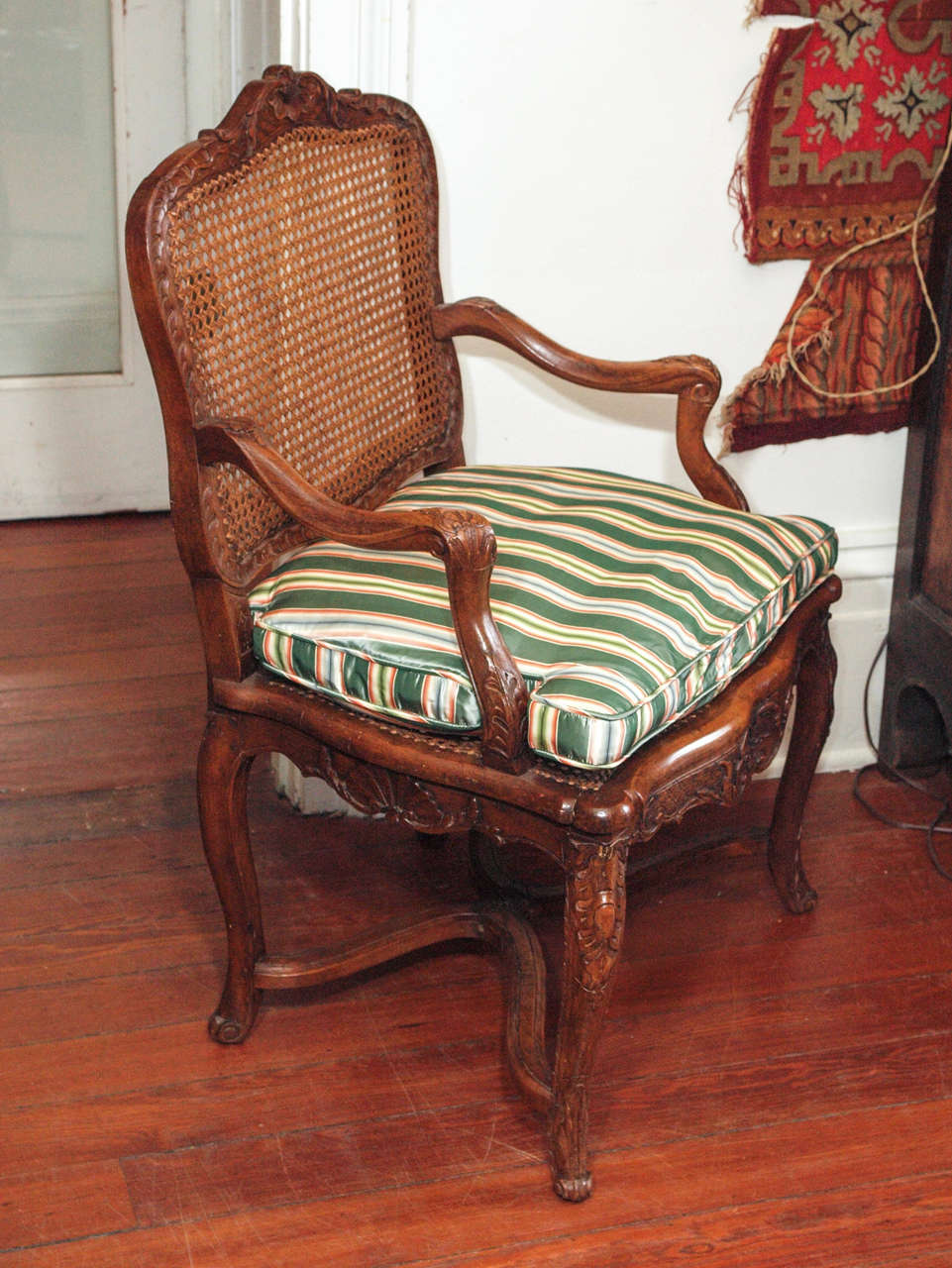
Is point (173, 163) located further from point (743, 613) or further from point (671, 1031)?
point (671, 1031)

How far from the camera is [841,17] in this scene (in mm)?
1954

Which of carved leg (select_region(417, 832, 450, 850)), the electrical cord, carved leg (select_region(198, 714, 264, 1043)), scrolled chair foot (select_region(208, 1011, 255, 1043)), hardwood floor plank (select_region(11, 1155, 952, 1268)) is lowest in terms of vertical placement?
hardwood floor plank (select_region(11, 1155, 952, 1268))

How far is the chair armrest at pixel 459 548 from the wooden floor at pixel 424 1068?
0.48 meters

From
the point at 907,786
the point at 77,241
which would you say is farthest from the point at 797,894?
the point at 77,241

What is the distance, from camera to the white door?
9.73ft

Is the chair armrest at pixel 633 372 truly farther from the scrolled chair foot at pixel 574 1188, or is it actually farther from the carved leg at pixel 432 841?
the scrolled chair foot at pixel 574 1188

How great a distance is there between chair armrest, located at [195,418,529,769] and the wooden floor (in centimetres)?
48

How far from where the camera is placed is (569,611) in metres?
1.42

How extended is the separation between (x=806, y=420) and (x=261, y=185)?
3.20 feet

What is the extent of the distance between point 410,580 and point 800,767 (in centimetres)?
64

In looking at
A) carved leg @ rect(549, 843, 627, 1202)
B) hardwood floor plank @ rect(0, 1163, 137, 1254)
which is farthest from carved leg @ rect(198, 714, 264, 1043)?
carved leg @ rect(549, 843, 627, 1202)

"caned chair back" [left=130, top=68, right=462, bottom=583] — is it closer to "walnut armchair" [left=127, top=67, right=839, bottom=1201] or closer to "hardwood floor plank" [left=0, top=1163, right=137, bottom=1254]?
"walnut armchair" [left=127, top=67, right=839, bottom=1201]

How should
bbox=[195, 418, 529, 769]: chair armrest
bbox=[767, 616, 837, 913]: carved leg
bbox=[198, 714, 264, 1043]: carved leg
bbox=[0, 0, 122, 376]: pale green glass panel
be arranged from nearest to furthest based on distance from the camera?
bbox=[195, 418, 529, 769]: chair armrest → bbox=[198, 714, 264, 1043]: carved leg → bbox=[767, 616, 837, 913]: carved leg → bbox=[0, 0, 122, 376]: pale green glass panel

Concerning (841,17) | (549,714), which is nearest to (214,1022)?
(549,714)
